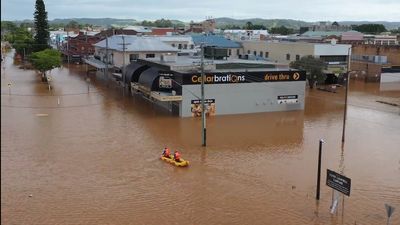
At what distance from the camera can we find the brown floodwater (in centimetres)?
1492

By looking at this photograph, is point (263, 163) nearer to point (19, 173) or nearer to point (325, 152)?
point (325, 152)

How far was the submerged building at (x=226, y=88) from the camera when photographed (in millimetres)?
30422

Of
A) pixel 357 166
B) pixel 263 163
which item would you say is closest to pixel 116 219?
pixel 263 163

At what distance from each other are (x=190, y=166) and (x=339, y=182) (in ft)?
23.6

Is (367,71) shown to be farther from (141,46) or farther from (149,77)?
(149,77)

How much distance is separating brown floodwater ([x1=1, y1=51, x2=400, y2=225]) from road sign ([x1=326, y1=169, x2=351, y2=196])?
91cm

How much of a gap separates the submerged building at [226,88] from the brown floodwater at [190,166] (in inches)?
37.7

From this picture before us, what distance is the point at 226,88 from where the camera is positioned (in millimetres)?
31438

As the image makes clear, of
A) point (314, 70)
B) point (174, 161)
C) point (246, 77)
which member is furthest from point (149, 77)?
point (314, 70)

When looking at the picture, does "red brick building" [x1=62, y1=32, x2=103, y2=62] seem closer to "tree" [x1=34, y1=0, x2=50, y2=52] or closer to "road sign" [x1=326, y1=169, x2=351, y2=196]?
"tree" [x1=34, y1=0, x2=50, y2=52]

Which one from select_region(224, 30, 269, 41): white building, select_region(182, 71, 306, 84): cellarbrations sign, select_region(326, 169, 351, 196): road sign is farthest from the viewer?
select_region(224, 30, 269, 41): white building

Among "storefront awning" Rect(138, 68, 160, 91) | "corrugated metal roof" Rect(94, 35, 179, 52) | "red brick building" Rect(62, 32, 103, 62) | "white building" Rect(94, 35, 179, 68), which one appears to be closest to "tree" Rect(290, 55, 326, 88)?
"white building" Rect(94, 35, 179, 68)

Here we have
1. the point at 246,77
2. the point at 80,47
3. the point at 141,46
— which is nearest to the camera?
the point at 246,77

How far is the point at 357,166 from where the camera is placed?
20.3 m
